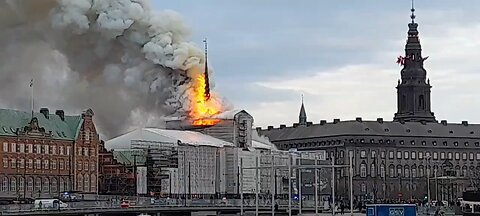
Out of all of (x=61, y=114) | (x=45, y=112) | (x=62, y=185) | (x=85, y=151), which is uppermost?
(x=45, y=112)

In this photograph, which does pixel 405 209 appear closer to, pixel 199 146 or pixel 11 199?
pixel 11 199

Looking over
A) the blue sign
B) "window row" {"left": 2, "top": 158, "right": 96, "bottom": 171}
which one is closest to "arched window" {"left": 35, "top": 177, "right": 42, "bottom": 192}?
"window row" {"left": 2, "top": 158, "right": 96, "bottom": 171}

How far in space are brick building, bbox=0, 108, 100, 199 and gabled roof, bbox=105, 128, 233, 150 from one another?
29.9ft

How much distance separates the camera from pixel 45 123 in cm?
14662

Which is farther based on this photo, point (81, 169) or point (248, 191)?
point (248, 191)

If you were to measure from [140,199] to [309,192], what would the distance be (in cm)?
4912

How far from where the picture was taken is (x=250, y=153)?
170 meters

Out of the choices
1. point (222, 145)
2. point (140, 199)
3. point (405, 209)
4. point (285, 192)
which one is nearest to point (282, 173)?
point (285, 192)

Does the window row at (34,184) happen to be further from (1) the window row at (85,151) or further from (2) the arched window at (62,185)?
(1) the window row at (85,151)

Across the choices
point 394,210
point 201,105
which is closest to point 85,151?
point 201,105

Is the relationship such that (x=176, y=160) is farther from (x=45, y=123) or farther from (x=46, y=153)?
(x=46, y=153)

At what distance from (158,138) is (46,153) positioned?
20.8m

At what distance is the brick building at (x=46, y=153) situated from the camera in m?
137

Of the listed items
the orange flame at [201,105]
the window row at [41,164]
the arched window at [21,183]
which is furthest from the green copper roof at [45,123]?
the orange flame at [201,105]
